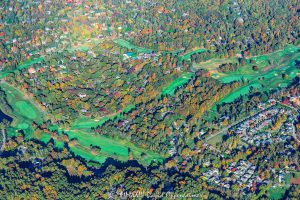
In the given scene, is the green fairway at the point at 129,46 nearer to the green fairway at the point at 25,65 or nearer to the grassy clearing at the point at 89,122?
the green fairway at the point at 25,65

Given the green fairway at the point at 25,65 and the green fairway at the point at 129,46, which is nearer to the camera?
the green fairway at the point at 25,65

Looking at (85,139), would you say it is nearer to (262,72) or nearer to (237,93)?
(237,93)

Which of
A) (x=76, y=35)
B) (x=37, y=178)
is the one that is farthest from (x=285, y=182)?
(x=76, y=35)

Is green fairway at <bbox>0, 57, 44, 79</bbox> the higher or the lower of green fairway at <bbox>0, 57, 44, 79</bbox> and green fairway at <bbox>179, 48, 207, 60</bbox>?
the lower

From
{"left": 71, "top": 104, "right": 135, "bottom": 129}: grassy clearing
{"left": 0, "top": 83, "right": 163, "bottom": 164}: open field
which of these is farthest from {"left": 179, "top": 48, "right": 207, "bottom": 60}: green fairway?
{"left": 71, "top": 104, "right": 135, "bottom": 129}: grassy clearing

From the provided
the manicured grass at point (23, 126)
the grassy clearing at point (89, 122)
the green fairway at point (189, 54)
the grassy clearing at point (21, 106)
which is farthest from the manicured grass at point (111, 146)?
the green fairway at point (189, 54)

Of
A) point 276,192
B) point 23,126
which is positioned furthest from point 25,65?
point 276,192

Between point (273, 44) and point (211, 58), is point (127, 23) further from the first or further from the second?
point (273, 44)

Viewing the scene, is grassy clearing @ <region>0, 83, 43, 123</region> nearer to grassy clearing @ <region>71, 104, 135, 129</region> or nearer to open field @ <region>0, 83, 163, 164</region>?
open field @ <region>0, 83, 163, 164</region>

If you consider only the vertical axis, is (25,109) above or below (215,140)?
below
